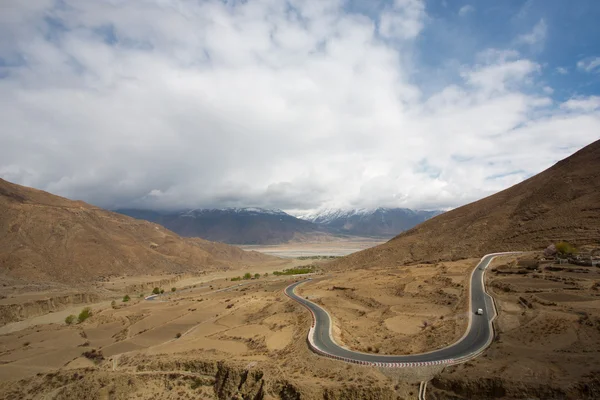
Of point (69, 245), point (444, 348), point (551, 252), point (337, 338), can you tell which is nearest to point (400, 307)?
point (337, 338)

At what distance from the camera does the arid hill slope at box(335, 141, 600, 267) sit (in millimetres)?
76188

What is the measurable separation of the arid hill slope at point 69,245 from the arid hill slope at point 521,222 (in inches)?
3168

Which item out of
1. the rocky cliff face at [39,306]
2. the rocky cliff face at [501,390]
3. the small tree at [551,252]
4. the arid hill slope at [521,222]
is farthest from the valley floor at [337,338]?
the arid hill slope at [521,222]

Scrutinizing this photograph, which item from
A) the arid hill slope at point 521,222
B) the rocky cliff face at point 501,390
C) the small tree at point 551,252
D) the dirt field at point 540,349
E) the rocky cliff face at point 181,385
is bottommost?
the rocky cliff face at point 181,385

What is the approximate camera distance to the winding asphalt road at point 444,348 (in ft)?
87.8

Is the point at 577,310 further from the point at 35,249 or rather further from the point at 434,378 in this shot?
the point at 35,249

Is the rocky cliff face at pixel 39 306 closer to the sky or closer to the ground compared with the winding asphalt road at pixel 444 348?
closer to the ground

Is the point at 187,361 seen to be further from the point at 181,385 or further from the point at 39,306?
the point at 39,306

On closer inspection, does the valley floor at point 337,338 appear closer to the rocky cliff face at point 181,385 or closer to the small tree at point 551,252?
the rocky cliff face at point 181,385

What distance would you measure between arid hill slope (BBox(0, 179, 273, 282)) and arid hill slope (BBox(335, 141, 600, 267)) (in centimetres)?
8047

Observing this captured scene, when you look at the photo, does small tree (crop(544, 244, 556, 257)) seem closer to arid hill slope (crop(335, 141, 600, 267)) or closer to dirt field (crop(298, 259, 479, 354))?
arid hill slope (crop(335, 141, 600, 267))

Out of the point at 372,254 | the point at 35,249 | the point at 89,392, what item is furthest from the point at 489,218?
the point at 35,249

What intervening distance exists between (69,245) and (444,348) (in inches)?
4946

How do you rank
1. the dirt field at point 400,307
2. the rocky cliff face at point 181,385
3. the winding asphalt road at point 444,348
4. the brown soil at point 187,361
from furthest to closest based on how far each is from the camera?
the dirt field at point 400,307 → the winding asphalt road at point 444,348 → the brown soil at point 187,361 → the rocky cliff face at point 181,385
